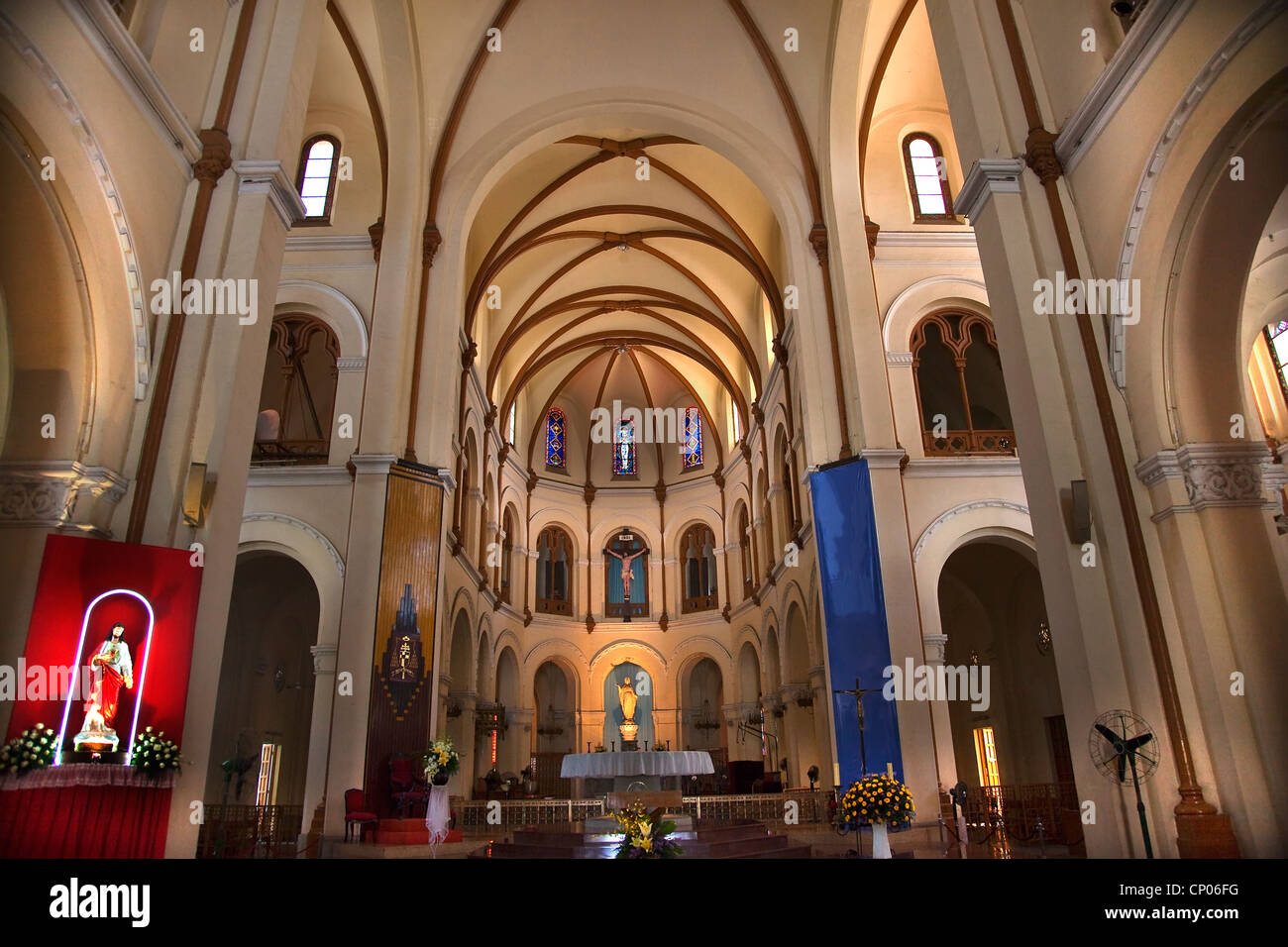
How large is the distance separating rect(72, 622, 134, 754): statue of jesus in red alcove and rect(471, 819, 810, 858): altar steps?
5204 millimetres

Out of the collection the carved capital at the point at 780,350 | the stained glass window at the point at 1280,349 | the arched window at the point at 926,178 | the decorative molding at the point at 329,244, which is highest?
the arched window at the point at 926,178

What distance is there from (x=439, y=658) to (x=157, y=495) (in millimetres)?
8814

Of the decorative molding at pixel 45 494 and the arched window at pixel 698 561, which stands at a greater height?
the arched window at pixel 698 561

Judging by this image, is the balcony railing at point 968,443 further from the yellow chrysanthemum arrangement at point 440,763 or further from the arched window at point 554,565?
the arched window at point 554,565

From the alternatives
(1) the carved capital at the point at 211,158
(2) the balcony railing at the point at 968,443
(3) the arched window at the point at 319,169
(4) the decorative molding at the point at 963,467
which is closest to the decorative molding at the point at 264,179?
(1) the carved capital at the point at 211,158

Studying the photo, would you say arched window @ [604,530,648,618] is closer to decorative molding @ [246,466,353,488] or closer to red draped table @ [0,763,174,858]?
decorative molding @ [246,466,353,488]

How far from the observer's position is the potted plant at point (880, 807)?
8164 millimetres

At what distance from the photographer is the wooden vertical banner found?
13070 mm

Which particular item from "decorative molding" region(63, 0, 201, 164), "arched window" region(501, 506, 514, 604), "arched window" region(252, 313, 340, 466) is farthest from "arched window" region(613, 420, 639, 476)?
"decorative molding" region(63, 0, 201, 164)

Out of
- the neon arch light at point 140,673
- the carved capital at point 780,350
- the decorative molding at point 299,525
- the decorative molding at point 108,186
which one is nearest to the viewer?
the neon arch light at point 140,673

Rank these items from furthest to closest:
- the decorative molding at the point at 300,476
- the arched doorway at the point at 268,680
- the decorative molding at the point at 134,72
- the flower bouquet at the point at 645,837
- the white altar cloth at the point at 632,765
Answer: the arched doorway at the point at 268,680, the decorative molding at the point at 300,476, the white altar cloth at the point at 632,765, the flower bouquet at the point at 645,837, the decorative molding at the point at 134,72

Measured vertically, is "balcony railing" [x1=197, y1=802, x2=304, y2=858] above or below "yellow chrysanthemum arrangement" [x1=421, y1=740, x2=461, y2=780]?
below

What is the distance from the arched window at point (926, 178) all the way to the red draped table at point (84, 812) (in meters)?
15.4

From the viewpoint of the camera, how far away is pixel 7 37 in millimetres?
6176
